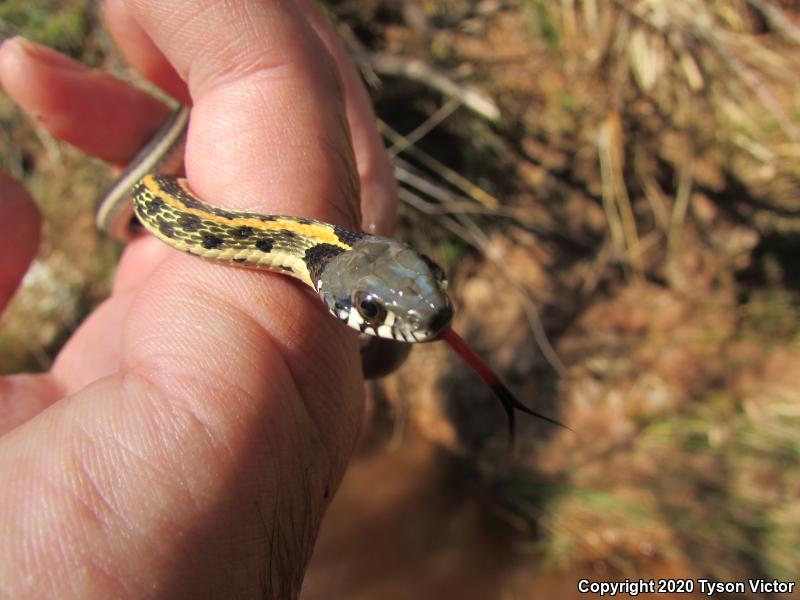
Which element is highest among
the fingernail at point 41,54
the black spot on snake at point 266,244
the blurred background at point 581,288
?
the fingernail at point 41,54

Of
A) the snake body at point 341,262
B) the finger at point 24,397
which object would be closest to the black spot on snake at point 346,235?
the snake body at point 341,262

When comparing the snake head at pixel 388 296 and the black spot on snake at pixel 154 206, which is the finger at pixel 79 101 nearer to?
the black spot on snake at pixel 154 206

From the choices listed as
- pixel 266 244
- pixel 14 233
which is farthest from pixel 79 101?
pixel 266 244

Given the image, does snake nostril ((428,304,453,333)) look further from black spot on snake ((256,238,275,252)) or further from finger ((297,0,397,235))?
finger ((297,0,397,235))

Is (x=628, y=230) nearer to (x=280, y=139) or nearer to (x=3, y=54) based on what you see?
(x=280, y=139)

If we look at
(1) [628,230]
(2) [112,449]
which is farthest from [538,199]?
(2) [112,449]
